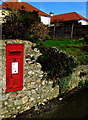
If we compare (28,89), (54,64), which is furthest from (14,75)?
(54,64)

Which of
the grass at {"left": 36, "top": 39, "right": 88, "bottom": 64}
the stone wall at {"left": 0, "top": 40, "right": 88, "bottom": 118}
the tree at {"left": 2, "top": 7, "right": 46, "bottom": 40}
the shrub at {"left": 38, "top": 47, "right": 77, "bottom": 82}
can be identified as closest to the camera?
the stone wall at {"left": 0, "top": 40, "right": 88, "bottom": 118}

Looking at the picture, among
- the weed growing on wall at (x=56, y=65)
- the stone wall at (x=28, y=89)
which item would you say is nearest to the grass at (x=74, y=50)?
the weed growing on wall at (x=56, y=65)

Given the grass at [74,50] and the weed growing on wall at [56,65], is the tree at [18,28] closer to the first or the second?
the grass at [74,50]

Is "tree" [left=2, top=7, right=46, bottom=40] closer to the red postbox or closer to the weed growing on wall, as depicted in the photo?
the weed growing on wall

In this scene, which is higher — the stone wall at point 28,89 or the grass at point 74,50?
the grass at point 74,50

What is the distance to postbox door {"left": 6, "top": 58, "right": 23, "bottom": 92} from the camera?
13.3 ft

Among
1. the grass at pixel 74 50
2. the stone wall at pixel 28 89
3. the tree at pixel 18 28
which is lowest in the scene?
the stone wall at pixel 28 89

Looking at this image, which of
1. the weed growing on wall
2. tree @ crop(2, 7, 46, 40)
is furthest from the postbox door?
tree @ crop(2, 7, 46, 40)

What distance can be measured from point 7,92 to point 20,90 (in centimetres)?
45

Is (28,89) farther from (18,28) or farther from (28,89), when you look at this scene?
(18,28)

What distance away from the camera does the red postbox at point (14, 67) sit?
3.97 m

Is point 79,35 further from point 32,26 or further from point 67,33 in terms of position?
point 32,26

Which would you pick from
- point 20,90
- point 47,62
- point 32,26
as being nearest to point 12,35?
point 32,26

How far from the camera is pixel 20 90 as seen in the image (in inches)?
170
